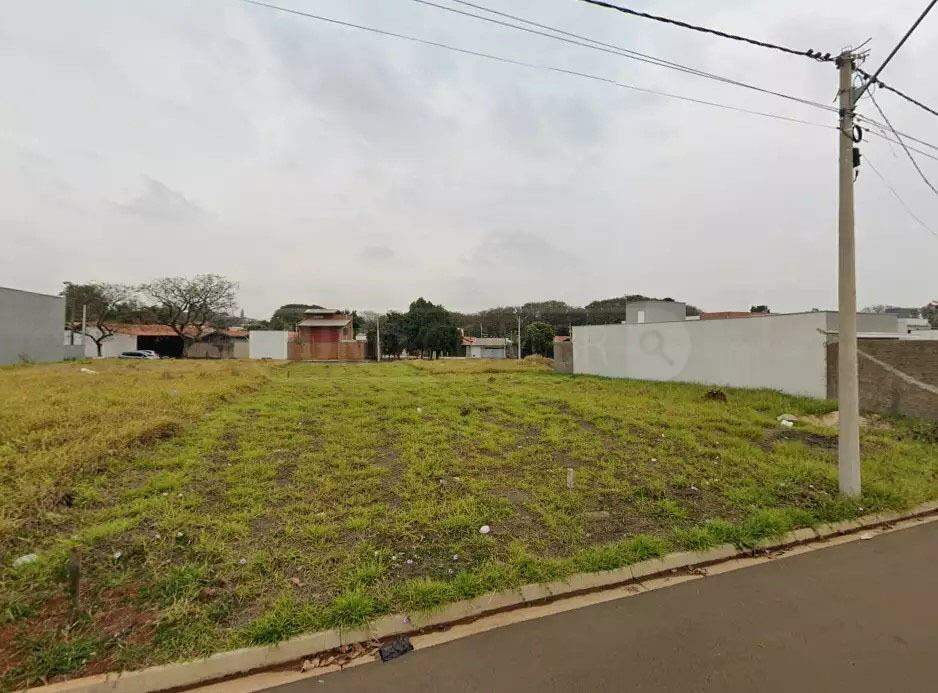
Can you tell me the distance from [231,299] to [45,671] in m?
41.3

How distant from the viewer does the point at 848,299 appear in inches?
183

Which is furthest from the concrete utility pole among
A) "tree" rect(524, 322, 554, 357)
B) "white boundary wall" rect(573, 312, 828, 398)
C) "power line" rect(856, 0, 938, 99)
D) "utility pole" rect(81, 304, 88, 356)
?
"utility pole" rect(81, 304, 88, 356)

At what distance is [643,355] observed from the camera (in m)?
16.7

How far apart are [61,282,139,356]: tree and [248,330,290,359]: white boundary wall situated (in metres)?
12.2

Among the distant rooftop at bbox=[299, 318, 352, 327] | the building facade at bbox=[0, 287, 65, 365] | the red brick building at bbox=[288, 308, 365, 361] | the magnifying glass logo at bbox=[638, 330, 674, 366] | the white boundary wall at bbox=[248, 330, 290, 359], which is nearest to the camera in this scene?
the magnifying glass logo at bbox=[638, 330, 674, 366]

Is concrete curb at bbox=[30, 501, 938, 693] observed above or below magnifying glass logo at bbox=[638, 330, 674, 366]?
below

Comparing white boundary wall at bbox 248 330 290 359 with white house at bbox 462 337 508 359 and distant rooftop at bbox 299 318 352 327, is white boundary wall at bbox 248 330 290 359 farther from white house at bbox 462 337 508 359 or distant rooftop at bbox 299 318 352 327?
white house at bbox 462 337 508 359

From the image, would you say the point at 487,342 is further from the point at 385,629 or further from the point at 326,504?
the point at 385,629

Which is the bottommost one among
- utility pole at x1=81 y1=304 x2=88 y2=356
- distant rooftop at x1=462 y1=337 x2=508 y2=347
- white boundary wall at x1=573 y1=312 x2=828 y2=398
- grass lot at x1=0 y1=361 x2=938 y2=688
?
grass lot at x1=0 y1=361 x2=938 y2=688

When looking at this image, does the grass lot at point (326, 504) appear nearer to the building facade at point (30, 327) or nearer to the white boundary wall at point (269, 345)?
the building facade at point (30, 327)

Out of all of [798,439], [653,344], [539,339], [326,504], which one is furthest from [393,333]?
[326,504]

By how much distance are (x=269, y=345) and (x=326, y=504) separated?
33.1 m

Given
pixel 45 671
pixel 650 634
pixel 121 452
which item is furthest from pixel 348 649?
pixel 121 452

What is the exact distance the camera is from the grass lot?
2578mm
